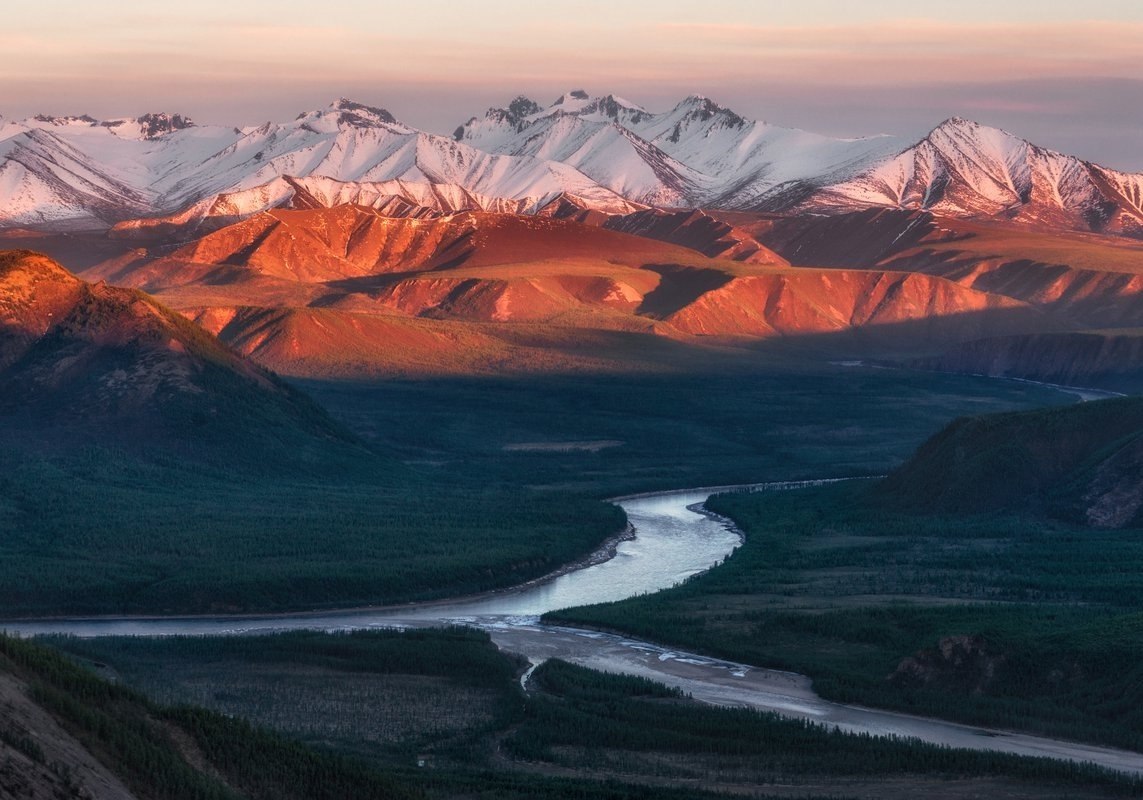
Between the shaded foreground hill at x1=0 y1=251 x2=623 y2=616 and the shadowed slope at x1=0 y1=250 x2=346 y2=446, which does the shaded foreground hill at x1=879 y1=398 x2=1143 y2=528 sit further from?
the shadowed slope at x1=0 y1=250 x2=346 y2=446

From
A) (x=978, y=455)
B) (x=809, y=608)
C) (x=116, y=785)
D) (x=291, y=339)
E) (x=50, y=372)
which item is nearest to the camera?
(x=116, y=785)

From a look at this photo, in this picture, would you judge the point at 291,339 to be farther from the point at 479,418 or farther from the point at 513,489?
the point at 513,489

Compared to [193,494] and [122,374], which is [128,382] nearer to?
[122,374]

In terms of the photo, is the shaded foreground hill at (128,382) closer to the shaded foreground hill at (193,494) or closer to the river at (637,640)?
the shaded foreground hill at (193,494)

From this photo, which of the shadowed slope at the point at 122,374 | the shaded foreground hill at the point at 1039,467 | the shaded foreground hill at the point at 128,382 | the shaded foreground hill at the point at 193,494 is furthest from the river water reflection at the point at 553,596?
the shadowed slope at the point at 122,374

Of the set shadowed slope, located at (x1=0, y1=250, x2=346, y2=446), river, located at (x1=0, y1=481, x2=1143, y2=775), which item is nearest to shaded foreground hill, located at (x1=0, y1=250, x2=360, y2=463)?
shadowed slope, located at (x1=0, y1=250, x2=346, y2=446)

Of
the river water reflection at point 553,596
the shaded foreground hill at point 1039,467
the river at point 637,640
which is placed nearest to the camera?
the river at point 637,640

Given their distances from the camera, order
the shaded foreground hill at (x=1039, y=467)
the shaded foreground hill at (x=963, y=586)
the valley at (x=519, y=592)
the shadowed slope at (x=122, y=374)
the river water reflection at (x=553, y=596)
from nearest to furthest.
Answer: the valley at (x=519, y=592)
the shaded foreground hill at (x=963, y=586)
the river water reflection at (x=553, y=596)
the shaded foreground hill at (x=1039, y=467)
the shadowed slope at (x=122, y=374)

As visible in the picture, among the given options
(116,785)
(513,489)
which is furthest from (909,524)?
(116,785)
